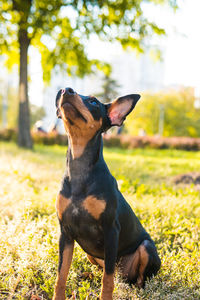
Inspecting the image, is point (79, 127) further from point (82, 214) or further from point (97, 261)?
point (97, 261)

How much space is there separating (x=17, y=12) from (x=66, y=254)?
12.0m

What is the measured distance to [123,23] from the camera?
11.9 m

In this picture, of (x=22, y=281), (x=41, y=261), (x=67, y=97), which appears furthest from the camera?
(x=41, y=261)

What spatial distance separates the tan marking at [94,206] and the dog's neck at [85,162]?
0.61 ft

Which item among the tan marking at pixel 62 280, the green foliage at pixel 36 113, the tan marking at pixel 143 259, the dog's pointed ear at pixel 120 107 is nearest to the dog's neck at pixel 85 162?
the dog's pointed ear at pixel 120 107

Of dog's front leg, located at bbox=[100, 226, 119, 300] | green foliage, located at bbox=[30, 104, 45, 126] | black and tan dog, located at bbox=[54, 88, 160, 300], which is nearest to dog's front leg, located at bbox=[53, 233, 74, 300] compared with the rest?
black and tan dog, located at bbox=[54, 88, 160, 300]

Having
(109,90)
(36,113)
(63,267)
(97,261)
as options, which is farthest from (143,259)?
(36,113)

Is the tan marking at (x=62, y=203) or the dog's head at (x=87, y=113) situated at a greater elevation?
the dog's head at (x=87, y=113)

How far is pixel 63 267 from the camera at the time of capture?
2426 millimetres

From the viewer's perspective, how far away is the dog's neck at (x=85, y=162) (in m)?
2.39

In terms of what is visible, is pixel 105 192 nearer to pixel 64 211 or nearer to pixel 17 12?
pixel 64 211

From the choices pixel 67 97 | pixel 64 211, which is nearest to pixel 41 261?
pixel 64 211

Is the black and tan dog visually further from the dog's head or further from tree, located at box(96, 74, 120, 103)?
tree, located at box(96, 74, 120, 103)

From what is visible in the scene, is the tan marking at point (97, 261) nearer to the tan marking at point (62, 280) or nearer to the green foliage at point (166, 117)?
A: the tan marking at point (62, 280)
